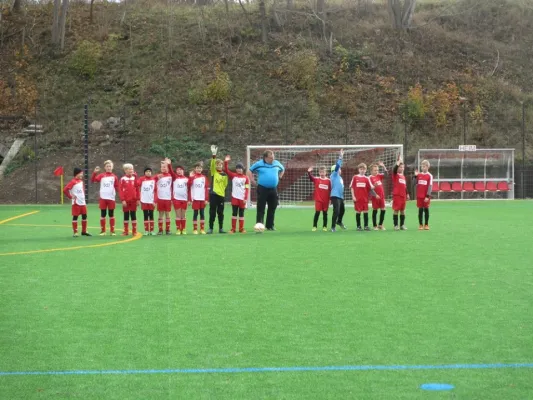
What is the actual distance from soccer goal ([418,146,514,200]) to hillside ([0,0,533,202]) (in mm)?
3017

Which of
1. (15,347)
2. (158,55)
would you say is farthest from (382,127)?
(15,347)

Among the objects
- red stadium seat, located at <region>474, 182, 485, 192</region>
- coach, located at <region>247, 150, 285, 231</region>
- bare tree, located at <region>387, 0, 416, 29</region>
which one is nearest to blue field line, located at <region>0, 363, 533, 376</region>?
coach, located at <region>247, 150, 285, 231</region>

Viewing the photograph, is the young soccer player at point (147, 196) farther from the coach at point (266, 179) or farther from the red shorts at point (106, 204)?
the coach at point (266, 179)

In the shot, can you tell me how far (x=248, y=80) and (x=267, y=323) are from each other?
4399 centimetres

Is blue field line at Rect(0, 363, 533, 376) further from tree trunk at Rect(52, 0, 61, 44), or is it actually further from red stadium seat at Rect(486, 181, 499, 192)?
tree trunk at Rect(52, 0, 61, 44)

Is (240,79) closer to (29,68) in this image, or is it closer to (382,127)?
(382,127)

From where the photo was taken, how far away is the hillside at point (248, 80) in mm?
46594

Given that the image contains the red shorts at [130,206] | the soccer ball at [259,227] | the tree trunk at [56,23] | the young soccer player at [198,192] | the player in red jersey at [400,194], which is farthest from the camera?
the tree trunk at [56,23]

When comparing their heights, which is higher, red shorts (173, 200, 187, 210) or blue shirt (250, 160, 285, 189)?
blue shirt (250, 160, 285, 189)

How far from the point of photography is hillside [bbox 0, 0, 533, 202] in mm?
46594

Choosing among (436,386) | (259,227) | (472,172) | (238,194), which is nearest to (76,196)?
(238,194)

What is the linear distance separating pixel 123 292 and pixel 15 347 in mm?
2961

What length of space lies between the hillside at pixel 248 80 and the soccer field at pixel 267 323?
29.3 m

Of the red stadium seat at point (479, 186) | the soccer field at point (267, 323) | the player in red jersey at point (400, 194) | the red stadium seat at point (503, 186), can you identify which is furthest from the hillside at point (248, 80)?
the soccer field at point (267, 323)
